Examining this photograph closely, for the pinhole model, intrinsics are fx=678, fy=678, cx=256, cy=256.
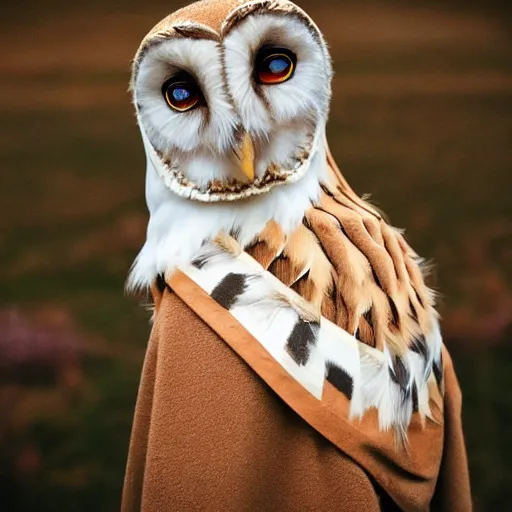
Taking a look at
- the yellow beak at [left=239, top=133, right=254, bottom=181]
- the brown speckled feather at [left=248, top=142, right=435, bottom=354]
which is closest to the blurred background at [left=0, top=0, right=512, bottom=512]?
the brown speckled feather at [left=248, top=142, right=435, bottom=354]

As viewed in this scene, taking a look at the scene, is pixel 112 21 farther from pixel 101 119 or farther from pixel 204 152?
pixel 204 152

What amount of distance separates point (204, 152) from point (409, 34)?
120cm

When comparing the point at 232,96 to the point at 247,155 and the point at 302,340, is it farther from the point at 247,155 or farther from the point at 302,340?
the point at 302,340

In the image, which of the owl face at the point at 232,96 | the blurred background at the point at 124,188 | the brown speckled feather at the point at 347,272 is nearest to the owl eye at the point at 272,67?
the owl face at the point at 232,96

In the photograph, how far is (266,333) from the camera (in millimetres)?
752

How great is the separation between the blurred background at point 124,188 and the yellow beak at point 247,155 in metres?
1.12

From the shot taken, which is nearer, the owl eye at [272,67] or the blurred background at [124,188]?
the owl eye at [272,67]

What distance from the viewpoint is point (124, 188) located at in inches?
73.9

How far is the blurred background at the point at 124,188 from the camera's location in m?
1.75

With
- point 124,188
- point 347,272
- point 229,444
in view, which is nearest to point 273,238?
point 347,272

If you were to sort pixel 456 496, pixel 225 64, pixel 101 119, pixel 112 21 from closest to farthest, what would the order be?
pixel 225 64 < pixel 456 496 < pixel 112 21 < pixel 101 119

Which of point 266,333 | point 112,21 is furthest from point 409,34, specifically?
point 266,333

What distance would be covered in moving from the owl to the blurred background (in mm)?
1018

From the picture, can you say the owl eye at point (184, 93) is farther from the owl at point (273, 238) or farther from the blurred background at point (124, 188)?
the blurred background at point (124, 188)
